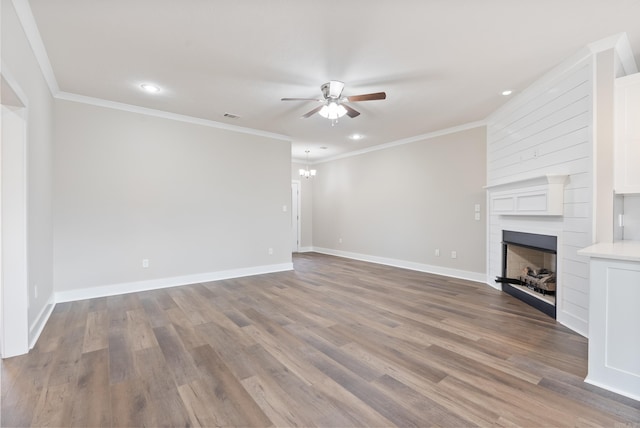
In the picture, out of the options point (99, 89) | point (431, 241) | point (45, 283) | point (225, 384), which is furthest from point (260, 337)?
point (431, 241)

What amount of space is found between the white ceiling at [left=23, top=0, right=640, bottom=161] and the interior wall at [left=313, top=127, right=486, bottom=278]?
4.27 feet

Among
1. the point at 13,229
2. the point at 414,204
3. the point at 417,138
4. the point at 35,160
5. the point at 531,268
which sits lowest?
the point at 531,268

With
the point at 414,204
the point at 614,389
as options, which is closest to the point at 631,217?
the point at 614,389

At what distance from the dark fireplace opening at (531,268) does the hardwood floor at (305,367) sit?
206mm

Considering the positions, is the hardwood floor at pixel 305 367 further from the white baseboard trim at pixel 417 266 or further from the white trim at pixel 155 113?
the white trim at pixel 155 113

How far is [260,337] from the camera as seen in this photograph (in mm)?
2688

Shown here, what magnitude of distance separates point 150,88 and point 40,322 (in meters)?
2.82

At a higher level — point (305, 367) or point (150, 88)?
point (150, 88)

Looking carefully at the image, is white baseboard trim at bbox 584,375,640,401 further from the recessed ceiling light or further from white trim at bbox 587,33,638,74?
the recessed ceiling light

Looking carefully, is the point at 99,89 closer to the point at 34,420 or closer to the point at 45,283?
the point at 45,283

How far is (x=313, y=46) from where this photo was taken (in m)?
2.62

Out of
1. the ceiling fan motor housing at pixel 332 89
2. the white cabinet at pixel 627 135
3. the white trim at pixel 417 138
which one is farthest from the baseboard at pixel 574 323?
the ceiling fan motor housing at pixel 332 89

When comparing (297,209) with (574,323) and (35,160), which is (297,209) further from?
(574,323)

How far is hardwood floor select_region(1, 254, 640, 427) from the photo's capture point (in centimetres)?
167
